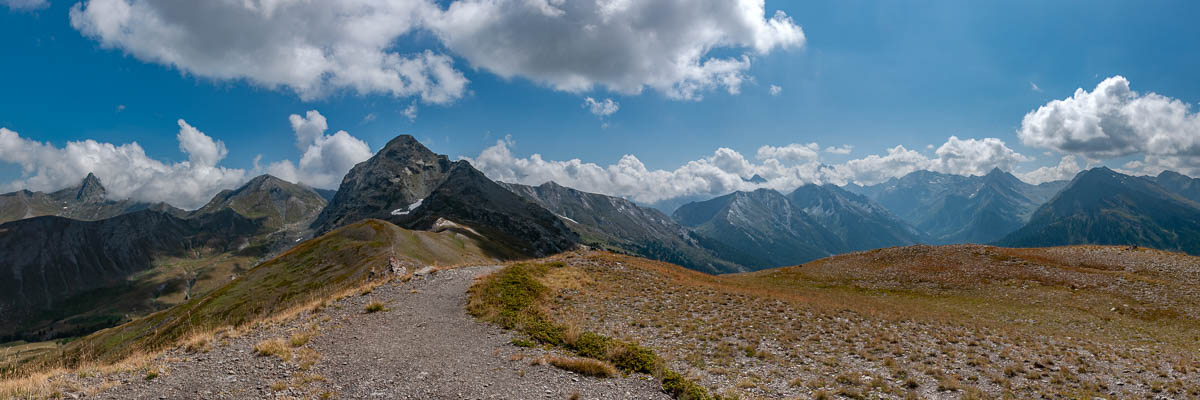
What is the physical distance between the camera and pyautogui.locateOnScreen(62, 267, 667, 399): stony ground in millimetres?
12133

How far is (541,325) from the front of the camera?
1984 cm

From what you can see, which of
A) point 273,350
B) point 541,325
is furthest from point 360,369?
point 541,325

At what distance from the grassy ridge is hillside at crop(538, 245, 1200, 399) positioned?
102 centimetres

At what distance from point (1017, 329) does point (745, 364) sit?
2109 centimetres

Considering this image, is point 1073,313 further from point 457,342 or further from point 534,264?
point 457,342

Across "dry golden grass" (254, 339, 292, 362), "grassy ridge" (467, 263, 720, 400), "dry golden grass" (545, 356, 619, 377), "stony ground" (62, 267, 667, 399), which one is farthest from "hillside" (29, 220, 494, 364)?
"dry golden grass" (545, 356, 619, 377)

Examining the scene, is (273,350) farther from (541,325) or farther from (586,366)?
(586,366)

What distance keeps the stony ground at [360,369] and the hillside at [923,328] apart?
4.48 metres

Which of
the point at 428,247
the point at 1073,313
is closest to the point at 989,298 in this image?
the point at 1073,313

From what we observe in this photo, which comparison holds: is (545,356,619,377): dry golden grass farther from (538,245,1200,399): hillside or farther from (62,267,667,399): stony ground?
(538,245,1200,399): hillside

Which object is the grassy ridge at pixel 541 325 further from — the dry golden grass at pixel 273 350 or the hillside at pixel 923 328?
the dry golden grass at pixel 273 350

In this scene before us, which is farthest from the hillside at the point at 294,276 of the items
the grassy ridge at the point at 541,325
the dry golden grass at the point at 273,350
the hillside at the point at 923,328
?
the dry golden grass at the point at 273,350

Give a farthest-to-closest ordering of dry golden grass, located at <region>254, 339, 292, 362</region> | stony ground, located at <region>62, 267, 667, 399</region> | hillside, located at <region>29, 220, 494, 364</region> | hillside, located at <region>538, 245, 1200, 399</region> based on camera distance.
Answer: hillside, located at <region>29, 220, 494, 364</region> < hillside, located at <region>538, 245, 1200, 399</region> < dry golden grass, located at <region>254, 339, 292, 362</region> < stony ground, located at <region>62, 267, 667, 399</region>

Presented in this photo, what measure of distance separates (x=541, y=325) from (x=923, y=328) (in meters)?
21.4
